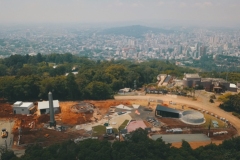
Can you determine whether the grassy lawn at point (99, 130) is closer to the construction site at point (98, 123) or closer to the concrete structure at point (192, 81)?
the construction site at point (98, 123)

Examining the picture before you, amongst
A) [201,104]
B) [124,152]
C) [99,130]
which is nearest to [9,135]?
[99,130]

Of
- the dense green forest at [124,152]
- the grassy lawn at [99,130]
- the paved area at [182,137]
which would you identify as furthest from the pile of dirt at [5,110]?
the paved area at [182,137]

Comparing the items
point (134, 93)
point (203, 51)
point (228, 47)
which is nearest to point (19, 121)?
point (134, 93)

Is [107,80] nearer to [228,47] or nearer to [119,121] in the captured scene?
[119,121]

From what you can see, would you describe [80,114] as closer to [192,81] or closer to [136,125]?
[136,125]

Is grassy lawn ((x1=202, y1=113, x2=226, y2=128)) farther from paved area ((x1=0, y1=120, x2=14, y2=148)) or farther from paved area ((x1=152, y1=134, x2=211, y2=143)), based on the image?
paved area ((x1=0, y1=120, x2=14, y2=148))
